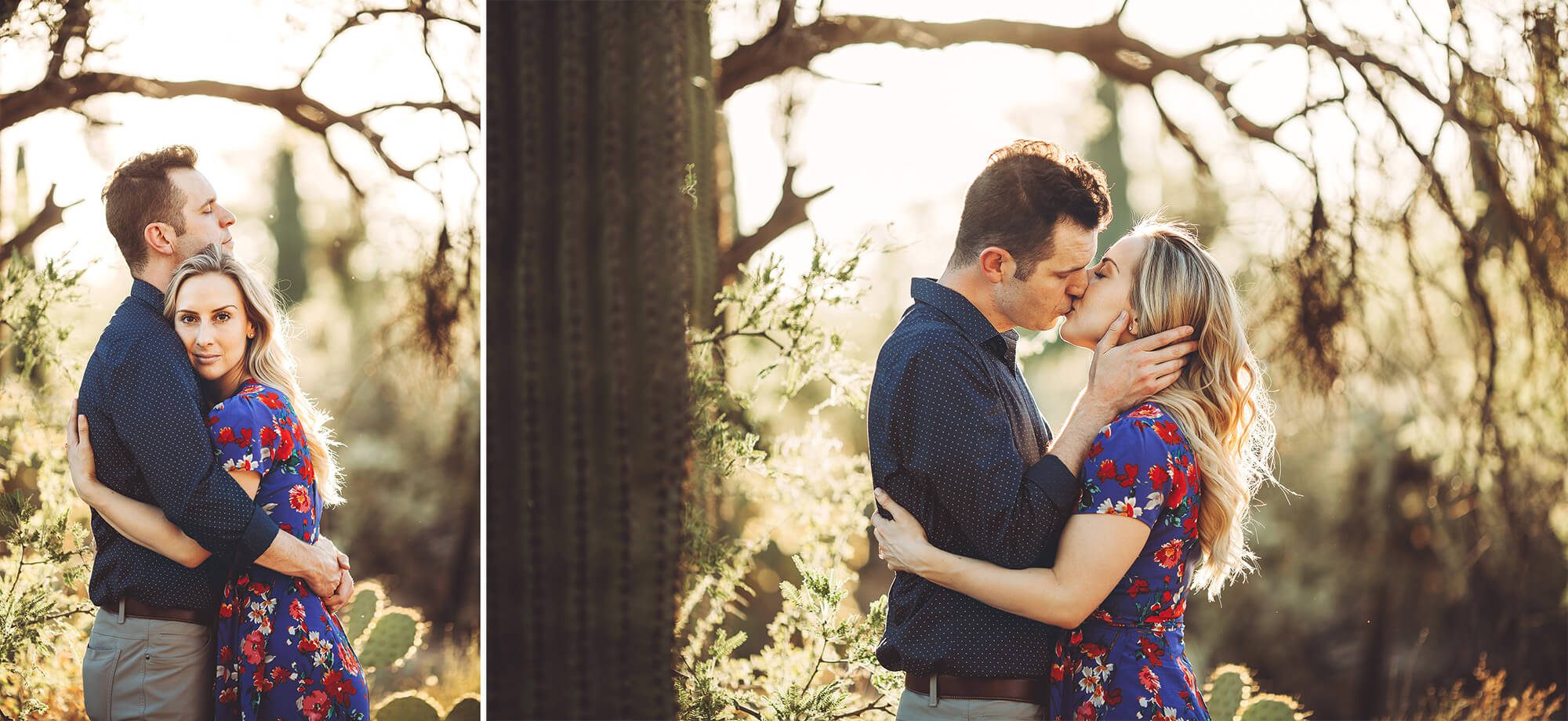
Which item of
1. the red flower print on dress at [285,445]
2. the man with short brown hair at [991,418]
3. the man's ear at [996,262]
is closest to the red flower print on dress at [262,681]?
the red flower print on dress at [285,445]

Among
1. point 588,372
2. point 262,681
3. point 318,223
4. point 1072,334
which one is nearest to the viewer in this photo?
point 1072,334

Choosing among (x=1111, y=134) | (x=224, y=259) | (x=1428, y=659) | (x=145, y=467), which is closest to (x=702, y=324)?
(x=224, y=259)

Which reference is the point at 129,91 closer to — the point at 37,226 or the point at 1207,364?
the point at 37,226

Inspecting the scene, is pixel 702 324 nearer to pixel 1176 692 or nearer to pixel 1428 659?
pixel 1176 692

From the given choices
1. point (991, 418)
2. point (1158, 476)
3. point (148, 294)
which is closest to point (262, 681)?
point (148, 294)

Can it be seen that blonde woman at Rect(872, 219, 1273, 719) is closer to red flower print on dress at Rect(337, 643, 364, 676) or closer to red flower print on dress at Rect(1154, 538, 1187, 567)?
red flower print on dress at Rect(1154, 538, 1187, 567)

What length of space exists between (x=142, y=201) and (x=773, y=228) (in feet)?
6.10

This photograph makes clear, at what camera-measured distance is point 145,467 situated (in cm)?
219

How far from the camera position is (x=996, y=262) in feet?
6.66

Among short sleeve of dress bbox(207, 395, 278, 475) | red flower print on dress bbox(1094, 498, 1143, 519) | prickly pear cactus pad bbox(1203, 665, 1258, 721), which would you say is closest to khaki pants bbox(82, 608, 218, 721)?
short sleeve of dress bbox(207, 395, 278, 475)

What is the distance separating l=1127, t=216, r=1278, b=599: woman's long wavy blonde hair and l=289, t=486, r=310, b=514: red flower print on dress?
1.79 metres

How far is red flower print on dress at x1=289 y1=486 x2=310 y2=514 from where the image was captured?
2.32m

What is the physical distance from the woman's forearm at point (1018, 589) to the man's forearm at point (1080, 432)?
0.20m

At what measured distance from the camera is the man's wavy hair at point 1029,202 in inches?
79.0
